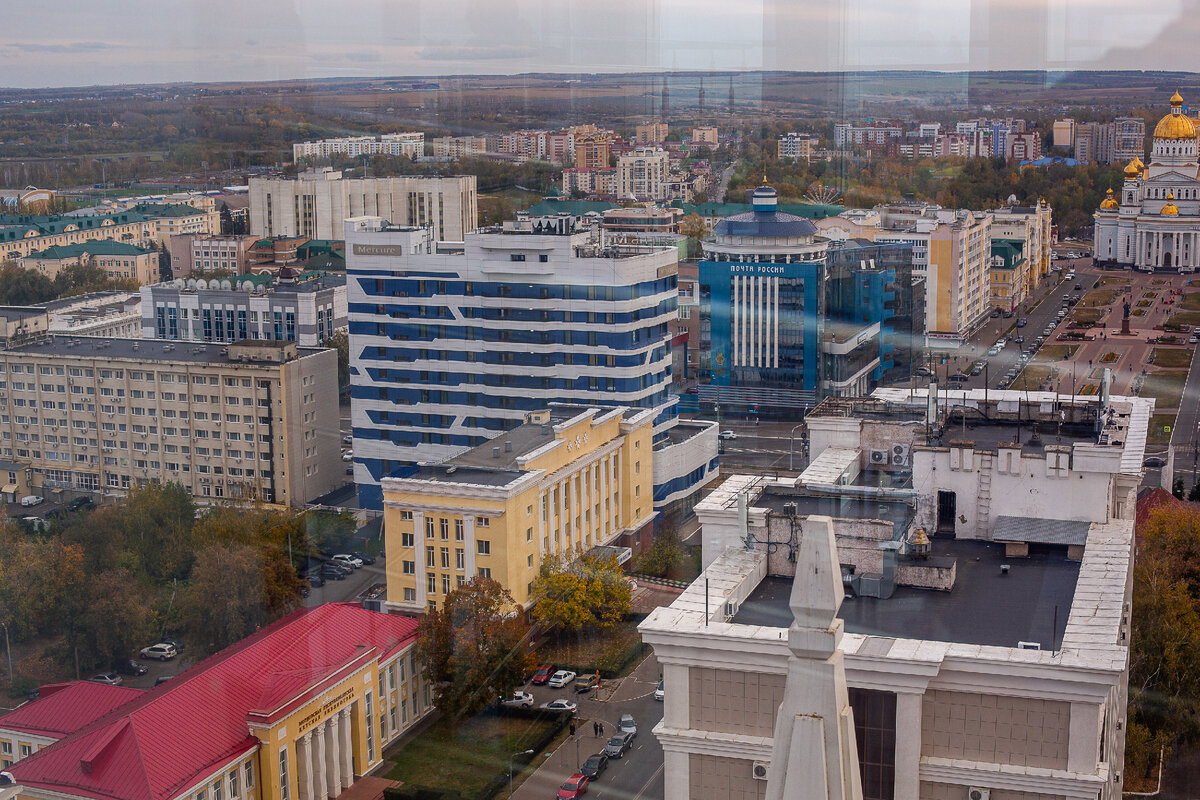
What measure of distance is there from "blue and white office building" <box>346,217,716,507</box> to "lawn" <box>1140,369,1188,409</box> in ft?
8.48

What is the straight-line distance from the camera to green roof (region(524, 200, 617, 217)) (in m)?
11.4

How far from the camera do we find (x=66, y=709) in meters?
4.61

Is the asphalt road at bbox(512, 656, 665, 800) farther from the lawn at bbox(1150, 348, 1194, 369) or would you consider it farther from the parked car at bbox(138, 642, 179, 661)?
the lawn at bbox(1150, 348, 1194, 369)

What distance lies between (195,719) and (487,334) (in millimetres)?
3911

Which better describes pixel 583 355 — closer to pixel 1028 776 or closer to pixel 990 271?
pixel 990 271

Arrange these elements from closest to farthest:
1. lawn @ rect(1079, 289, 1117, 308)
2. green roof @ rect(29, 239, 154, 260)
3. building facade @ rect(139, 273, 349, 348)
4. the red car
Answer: the red car
lawn @ rect(1079, 289, 1117, 308)
building facade @ rect(139, 273, 349, 348)
green roof @ rect(29, 239, 154, 260)

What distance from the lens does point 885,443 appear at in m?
4.11

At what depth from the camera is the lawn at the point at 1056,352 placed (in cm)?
765

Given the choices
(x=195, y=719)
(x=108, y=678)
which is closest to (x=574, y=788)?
(x=195, y=719)

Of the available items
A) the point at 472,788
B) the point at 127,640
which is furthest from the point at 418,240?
the point at 472,788

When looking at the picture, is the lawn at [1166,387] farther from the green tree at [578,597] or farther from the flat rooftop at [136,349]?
the flat rooftop at [136,349]

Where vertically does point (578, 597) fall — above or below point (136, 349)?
below

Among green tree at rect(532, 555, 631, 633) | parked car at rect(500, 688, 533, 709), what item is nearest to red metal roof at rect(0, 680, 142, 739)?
parked car at rect(500, 688, 533, 709)

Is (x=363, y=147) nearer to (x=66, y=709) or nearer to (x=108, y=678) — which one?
(x=108, y=678)
